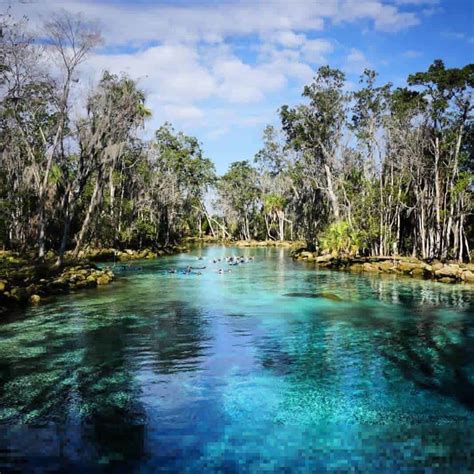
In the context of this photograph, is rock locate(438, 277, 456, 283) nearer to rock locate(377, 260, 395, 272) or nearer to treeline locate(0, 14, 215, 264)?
rock locate(377, 260, 395, 272)

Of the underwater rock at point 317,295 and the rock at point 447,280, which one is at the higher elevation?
the rock at point 447,280

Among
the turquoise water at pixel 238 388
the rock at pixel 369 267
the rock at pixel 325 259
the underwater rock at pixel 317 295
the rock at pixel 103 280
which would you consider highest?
the rock at pixel 325 259

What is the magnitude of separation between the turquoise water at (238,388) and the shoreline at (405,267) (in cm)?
847

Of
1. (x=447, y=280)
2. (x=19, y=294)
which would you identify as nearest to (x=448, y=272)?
(x=447, y=280)

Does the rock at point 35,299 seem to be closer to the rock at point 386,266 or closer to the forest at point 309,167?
the forest at point 309,167

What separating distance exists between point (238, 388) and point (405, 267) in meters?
25.3

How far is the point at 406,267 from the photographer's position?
108ft

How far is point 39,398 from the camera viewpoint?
388 inches

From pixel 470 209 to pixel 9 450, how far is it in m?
33.7

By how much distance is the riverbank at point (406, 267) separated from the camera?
2878 centimetres

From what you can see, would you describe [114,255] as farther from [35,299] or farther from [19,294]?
[19,294]

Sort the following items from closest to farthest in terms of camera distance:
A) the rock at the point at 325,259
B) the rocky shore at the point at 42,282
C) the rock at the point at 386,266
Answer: the rocky shore at the point at 42,282
the rock at the point at 386,266
the rock at the point at 325,259

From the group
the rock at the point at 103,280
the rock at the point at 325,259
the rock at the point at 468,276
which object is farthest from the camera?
the rock at the point at 325,259

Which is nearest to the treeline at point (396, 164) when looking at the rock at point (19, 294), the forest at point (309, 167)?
the forest at point (309, 167)
